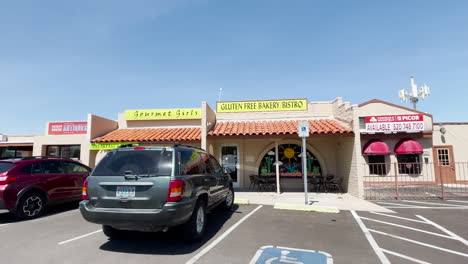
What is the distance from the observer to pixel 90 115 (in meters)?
11.9

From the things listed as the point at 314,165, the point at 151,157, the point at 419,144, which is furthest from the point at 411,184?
the point at 151,157

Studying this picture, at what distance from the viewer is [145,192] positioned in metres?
3.80

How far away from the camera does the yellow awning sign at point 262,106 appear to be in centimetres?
1296

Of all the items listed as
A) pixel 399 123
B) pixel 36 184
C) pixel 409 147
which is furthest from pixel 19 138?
pixel 409 147

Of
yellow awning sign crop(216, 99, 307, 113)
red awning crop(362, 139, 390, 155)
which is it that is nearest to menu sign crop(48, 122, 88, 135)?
yellow awning sign crop(216, 99, 307, 113)

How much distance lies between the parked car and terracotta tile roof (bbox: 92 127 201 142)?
6.85 meters

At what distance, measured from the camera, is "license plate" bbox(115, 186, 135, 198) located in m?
3.84

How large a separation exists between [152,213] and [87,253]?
55.5 inches

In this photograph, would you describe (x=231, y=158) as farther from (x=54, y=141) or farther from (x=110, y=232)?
(x=54, y=141)

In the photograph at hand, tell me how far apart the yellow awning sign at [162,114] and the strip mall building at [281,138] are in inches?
2.3

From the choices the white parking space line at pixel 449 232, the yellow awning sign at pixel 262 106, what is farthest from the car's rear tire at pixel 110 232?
the yellow awning sign at pixel 262 106

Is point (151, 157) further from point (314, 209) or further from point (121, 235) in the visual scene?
point (314, 209)

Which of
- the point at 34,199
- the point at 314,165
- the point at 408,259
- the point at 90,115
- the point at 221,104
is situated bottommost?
the point at 408,259

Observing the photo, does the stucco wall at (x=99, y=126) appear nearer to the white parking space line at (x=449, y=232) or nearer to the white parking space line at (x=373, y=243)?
the white parking space line at (x=373, y=243)
